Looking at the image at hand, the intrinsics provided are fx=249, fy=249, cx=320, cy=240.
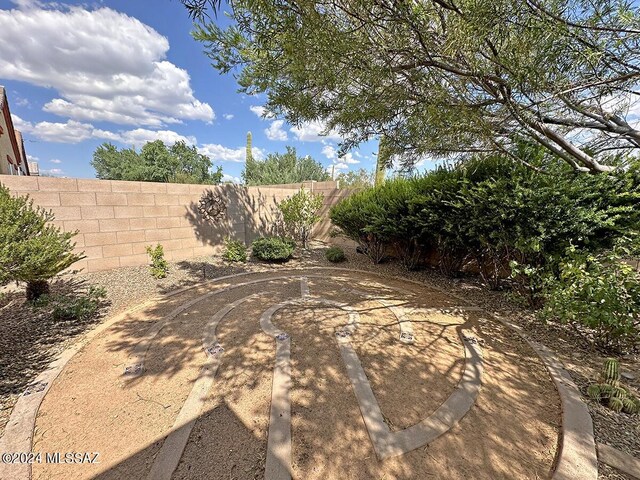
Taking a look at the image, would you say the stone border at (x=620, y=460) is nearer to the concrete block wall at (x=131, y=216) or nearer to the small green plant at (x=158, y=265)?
the small green plant at (x=158, y=265)

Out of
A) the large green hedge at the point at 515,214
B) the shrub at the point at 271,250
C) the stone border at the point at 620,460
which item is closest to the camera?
the stone border at the point at 620,460

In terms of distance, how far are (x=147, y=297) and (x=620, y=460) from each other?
19.4ft

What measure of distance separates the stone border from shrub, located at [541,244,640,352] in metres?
1.22

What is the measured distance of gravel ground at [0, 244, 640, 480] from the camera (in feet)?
6.48

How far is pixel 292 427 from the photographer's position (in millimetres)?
1896

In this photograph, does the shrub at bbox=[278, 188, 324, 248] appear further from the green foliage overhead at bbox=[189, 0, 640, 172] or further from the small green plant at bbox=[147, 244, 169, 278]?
the green foliage overhead at bbox=[189, 0, 640, 172]

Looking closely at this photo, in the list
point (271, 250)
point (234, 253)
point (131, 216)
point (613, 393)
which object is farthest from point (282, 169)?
point (613, 393)

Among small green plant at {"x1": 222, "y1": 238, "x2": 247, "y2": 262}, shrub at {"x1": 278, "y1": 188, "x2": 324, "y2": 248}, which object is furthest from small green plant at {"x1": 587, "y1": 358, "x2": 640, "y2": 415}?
shrub at {"x1": 278, "y1": 188, "x2": 324, "y2": 248}

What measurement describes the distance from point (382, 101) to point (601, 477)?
388 cm

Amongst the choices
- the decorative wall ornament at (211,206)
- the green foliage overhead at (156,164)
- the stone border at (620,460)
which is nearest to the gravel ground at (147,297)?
the stone border at (620,460)

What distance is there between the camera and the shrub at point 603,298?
2.38 metres

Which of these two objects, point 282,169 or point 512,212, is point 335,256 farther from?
point 282,169

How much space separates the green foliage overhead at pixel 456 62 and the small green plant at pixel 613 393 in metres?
2.59

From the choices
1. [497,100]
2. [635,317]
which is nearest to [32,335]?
[497,100]
